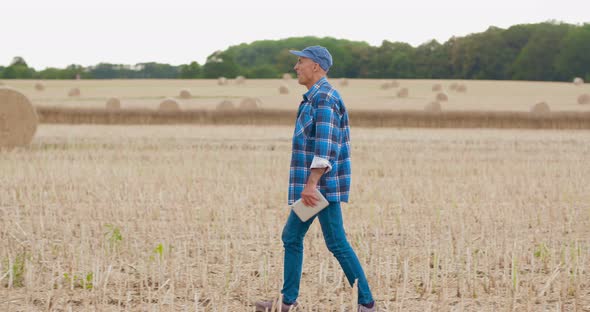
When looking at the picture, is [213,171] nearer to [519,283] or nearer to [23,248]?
[23,248]

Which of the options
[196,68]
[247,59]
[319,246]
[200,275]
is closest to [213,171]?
[319,246]

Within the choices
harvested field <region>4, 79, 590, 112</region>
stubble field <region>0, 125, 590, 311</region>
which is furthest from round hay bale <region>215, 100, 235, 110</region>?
stubble field <region>0, 125, 590, 311</region>

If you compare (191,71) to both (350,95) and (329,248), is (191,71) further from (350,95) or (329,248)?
(329,248)

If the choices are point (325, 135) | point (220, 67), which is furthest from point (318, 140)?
point (220, 67)

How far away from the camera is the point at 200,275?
6.48 meters

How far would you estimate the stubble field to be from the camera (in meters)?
5.99

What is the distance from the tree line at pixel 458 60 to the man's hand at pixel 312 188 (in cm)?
4693

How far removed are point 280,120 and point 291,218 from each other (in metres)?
19.9

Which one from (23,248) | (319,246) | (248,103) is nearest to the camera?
(23,248)

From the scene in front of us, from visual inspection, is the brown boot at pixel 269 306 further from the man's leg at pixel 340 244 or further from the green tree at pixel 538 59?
the green tree at pixel 538 59

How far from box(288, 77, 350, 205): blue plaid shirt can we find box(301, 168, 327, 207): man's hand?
0.09 m

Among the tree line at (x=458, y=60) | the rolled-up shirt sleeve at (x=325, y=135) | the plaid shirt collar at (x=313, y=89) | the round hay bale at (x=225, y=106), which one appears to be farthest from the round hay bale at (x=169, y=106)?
the tree line at (x=458, y=60)

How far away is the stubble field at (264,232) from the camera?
5992 mm

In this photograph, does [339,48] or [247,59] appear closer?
[339,48]
